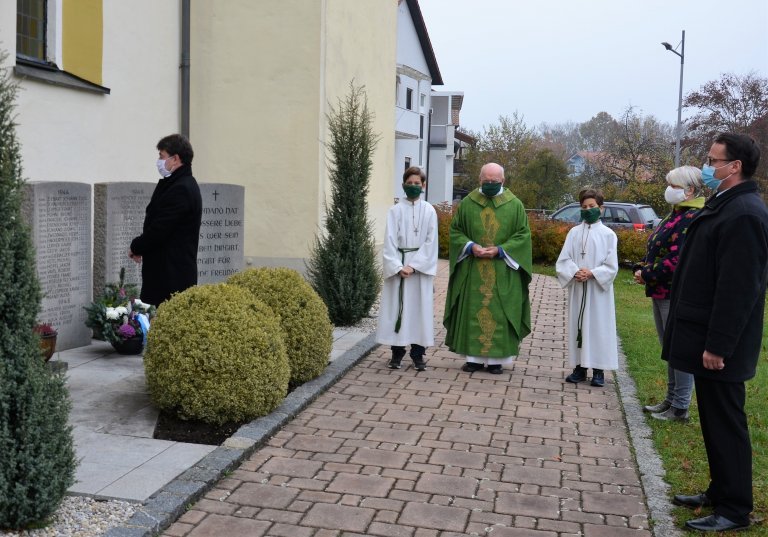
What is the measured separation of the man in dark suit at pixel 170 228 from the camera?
7121 mm

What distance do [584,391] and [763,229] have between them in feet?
12.0

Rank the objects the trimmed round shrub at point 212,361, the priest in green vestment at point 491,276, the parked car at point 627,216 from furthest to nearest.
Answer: the parked car at point 627,216
the priest in green vestment at point 491,276
the trimmed round shrub at point 212,361

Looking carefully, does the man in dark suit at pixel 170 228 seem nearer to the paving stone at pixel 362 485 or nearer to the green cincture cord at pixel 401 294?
the green cincture cord at pixel 401 294

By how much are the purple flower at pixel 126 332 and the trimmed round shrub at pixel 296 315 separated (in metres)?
1.30

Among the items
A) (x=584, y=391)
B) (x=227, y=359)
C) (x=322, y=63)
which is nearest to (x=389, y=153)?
(x=322, y=63)

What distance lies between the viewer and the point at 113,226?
9.04 meters

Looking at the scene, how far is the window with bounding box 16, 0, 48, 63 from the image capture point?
956cm

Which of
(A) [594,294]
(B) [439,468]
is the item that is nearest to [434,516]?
(B) [439,468]

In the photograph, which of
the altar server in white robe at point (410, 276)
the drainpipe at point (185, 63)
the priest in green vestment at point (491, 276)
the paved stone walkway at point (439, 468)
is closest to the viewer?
the paved stone walkway at point (439, 468)

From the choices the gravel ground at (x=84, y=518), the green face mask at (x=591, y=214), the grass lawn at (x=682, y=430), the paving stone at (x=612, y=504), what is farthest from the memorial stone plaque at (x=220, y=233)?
the paving stone at (x=612, y=504)

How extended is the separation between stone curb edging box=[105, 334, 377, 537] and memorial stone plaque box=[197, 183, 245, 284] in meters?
3.29

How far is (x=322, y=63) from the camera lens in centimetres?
1273

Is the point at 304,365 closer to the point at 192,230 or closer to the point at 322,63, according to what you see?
the point at 192,230

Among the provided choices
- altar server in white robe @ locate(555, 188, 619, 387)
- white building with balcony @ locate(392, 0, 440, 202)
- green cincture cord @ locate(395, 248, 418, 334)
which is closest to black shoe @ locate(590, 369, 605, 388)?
altar server in white robe @ locate(555, 188, 619, 387)
